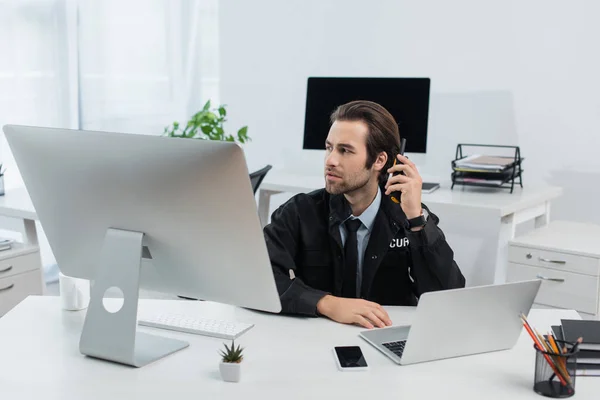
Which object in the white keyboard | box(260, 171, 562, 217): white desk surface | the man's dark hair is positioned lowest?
the white keyboard

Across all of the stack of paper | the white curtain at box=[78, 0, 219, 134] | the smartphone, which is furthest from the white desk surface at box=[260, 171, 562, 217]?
the smartphone

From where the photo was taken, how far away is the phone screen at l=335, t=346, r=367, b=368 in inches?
66.1

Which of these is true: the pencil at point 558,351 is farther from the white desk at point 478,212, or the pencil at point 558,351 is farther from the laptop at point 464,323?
the white desk at point 478,212

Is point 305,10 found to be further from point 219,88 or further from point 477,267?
point 477,267

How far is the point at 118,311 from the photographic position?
170 cm

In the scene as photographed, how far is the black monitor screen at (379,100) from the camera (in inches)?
149

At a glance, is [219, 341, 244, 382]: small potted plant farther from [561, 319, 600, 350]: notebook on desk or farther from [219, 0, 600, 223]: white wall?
[219, 0, 600, 223]: white wall

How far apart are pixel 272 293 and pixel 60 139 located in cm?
55

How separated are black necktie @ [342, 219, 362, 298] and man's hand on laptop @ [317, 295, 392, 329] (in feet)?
0.91

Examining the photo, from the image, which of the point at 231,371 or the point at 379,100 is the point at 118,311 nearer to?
the point at 231,371

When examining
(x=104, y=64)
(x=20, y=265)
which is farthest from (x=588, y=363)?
(x=104, y=64)

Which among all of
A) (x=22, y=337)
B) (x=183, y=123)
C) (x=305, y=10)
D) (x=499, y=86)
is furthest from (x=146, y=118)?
(x=22, y=337)

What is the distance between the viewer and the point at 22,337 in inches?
73.0

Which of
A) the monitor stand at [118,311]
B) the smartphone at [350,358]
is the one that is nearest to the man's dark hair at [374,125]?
the smartphone at [350,358]
